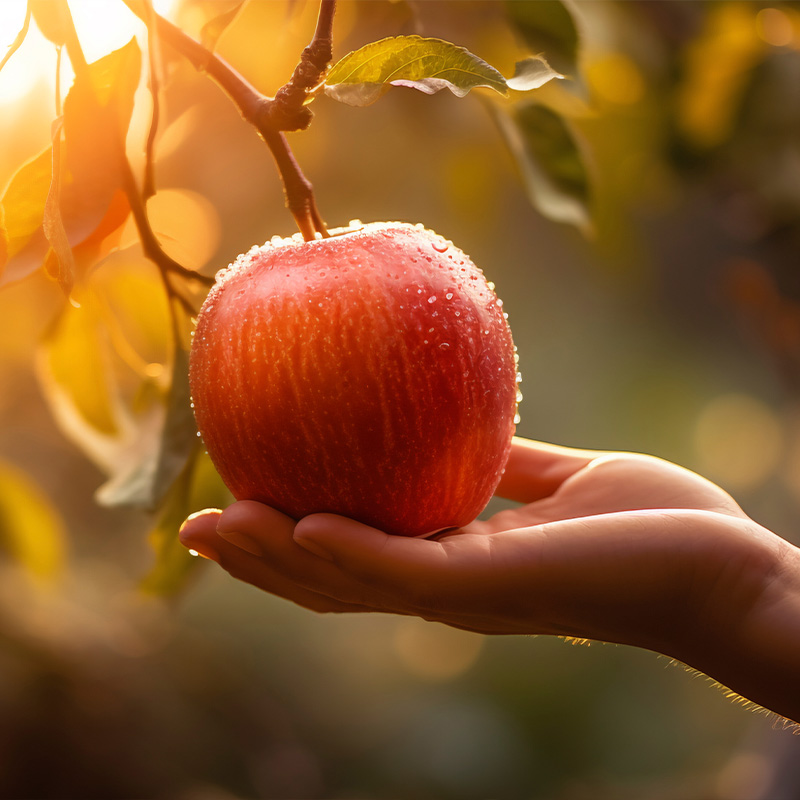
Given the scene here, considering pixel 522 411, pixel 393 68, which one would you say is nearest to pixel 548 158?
pixel 393 68

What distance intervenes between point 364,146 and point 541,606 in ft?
3.27

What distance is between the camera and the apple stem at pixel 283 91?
0.47 metres

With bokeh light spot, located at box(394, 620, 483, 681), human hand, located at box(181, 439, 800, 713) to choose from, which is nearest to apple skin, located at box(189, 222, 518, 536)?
human hand, located at box(181, 439, 800, 713)

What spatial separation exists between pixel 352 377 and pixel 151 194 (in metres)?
0.21

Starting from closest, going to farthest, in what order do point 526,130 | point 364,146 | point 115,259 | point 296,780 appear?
point 526,130 → point 115,259 → point 364,146 → point 296,780

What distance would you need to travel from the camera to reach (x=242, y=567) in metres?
0.59

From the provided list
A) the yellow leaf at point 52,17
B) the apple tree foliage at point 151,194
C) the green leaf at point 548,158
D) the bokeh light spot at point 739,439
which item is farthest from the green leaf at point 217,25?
the bokeh light spot at point 739,439

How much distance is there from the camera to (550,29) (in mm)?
643

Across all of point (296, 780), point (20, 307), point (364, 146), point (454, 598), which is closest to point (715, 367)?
point (296, 780)

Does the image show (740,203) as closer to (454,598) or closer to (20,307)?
(454,598)

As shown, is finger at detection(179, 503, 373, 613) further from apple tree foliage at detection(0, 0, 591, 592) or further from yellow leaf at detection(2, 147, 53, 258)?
yellow leaf at detection(2, 147, 53, 258)

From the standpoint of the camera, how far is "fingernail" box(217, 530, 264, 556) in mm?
532

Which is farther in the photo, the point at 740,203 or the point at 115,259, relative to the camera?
the point at 740,203

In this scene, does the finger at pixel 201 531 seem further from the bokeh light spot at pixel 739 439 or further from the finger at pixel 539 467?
the bokeh light spot at pixel 739 439
